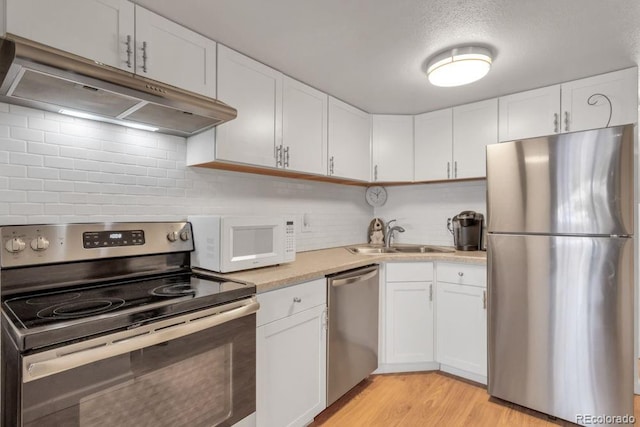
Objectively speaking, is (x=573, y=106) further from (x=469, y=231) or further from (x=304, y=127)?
(x=304, y=127)

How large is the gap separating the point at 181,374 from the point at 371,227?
240cm

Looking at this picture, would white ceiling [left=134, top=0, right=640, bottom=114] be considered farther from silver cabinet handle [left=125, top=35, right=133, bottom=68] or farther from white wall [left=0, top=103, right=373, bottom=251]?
white wall [left=0, top=103, right=373, bottom=251]

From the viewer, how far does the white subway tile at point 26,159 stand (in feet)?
4.37

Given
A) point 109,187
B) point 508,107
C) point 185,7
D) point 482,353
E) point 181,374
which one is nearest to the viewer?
point 181,374

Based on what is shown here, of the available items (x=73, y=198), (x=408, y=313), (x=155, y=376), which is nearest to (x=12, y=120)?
(x=73, y=198)

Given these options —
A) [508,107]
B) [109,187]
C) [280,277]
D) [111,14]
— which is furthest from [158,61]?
[508,107]

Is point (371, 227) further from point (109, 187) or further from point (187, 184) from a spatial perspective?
point (109, 187)

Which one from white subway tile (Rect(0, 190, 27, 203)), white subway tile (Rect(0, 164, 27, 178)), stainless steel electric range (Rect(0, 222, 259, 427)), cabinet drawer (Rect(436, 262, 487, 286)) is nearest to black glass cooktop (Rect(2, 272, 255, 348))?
stainless steel electric range (Rect(0, 222, 259, 427))

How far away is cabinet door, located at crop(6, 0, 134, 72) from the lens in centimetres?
114

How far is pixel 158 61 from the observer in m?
1.50

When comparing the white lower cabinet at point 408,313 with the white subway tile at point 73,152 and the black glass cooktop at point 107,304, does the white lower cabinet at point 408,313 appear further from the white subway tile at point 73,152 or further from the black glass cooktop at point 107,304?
the white subway tile at point 73,152

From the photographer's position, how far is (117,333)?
3.27 ft

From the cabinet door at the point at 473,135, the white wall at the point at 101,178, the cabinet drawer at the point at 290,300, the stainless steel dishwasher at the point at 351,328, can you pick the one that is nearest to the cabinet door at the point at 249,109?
the white wall at the point at 101,178

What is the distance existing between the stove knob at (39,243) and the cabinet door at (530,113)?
9.15ft
